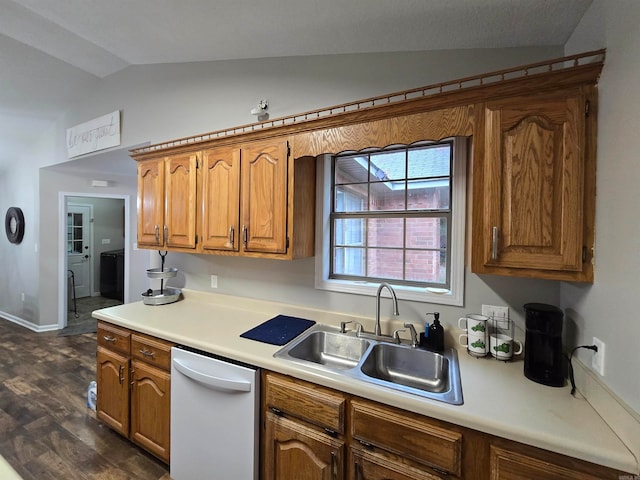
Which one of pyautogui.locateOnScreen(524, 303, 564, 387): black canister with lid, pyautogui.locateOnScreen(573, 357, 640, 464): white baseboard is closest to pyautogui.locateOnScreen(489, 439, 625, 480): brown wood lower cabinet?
pyautogui.locateOnScreen(573, 357, 640, 464): white baseboard

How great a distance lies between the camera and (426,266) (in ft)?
5.82

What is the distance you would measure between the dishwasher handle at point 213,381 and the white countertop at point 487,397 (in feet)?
0.36

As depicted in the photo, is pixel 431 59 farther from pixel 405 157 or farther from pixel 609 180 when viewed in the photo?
pixel 609 180

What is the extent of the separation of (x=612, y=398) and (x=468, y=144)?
1.22 m

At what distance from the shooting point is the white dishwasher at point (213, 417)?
4.53 ft

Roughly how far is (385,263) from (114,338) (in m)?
1.92

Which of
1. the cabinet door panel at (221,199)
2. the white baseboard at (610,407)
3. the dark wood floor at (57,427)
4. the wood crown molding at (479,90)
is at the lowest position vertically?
the dark wood floor at (57,427)

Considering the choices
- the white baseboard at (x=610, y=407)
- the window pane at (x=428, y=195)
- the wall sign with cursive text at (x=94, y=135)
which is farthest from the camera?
the wall sign with cursive text at (x=94, y=135)

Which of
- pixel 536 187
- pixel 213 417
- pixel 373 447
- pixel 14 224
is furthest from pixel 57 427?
pixel 14 224

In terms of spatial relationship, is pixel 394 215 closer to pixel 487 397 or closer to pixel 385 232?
pixel 385 232

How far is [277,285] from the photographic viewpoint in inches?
83.4

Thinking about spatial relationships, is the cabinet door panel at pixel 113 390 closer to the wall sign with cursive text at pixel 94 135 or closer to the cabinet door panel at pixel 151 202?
the cabinet door panel at pixel 151 202

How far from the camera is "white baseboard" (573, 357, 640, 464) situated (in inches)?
32.4

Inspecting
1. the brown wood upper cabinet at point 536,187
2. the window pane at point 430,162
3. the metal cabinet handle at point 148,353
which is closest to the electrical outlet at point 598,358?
the brown wood upper cabinet at point 536,187
